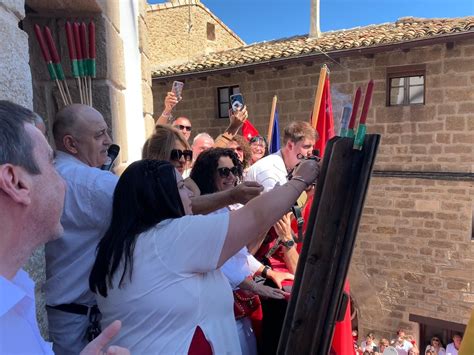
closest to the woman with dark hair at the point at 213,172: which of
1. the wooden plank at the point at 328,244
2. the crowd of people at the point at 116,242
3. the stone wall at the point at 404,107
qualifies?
the crowd of people at the point at 116,242

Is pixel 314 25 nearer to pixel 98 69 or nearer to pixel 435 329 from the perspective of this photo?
pixel 435 329

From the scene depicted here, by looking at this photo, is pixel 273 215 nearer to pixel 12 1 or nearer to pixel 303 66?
pixel 12 1

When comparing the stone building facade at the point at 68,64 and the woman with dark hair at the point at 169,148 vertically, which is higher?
the stone building facade at the point at 68,64

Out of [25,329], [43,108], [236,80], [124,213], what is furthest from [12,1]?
[236,80]

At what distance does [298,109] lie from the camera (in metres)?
9.24

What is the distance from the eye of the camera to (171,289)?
1.21 meters

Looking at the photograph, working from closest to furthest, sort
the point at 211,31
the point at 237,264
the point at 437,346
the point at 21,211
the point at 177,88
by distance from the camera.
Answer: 1. the point at 21,211
2. the point at 237,264
3. the point at 177,88
4. the point at 437,346
5. the point at 211,31

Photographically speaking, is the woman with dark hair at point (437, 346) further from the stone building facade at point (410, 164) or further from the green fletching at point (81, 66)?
the green fletching at point (81, 66)

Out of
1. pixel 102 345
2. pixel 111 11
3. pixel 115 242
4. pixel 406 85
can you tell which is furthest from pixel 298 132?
pixel 406 85

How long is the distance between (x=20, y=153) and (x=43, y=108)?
1.61 meters

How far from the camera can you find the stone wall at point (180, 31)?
1348cm

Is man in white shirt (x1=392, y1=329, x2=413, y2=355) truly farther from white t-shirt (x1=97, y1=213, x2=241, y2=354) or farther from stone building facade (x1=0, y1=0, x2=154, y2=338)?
white t-shirt (x1=97, y1=213, x2=241, y2=354)

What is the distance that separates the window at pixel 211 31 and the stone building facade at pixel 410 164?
523cm

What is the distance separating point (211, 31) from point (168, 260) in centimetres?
1391
